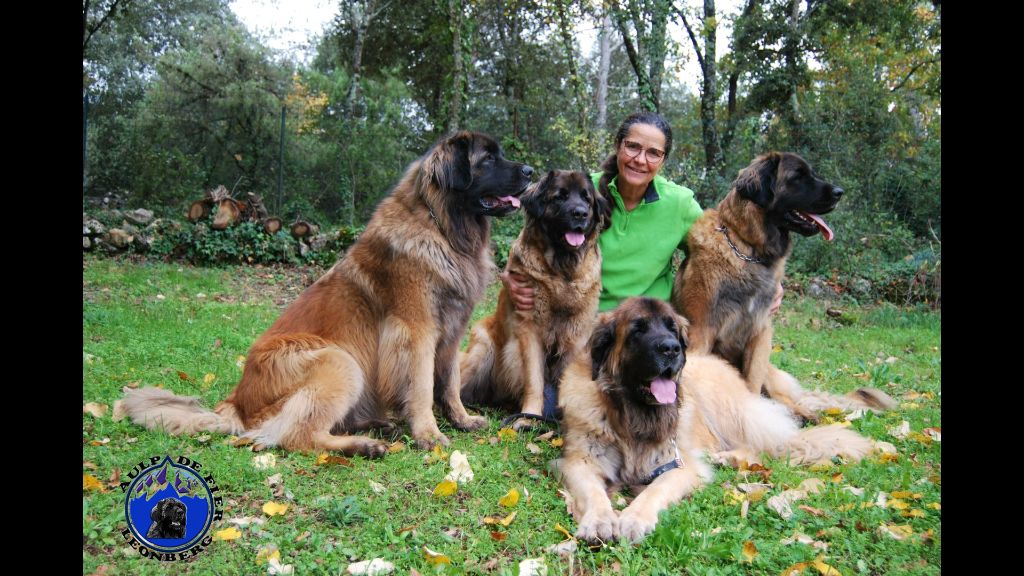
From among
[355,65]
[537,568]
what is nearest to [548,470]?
[537,568]

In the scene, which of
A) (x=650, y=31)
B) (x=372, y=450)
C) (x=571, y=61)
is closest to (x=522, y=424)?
(x=372, y=450)

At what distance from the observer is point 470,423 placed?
4.20 metres

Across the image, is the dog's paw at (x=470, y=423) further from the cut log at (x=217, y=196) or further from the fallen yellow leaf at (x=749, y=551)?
the cut log at (x=217, y=196)

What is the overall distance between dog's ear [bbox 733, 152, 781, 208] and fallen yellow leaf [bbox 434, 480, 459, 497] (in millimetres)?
2895

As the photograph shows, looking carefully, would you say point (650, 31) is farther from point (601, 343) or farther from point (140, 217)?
point (601, 343)

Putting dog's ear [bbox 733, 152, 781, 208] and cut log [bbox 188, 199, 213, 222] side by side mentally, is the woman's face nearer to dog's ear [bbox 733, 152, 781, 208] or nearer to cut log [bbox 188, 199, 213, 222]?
dog's ear [bbox 733, 152, 781, 208]

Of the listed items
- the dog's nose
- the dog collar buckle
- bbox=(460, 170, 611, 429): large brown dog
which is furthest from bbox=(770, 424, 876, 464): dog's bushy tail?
bbox=(460, 170, 611, 429): large brown dog

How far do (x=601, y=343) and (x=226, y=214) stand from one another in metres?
10.3

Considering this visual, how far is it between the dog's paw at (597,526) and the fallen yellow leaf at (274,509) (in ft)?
4.24

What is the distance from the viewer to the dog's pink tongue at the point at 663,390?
3.14m

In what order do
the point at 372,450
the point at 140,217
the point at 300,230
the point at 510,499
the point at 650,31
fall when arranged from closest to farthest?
1. the point at 510,499
2. the point at 372,450
3. the point at 140,217
4. the point at 300,230
5. the point at 650,31
